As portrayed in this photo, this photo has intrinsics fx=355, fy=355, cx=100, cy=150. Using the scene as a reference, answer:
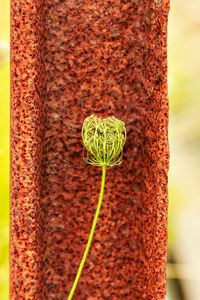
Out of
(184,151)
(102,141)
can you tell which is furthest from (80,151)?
(184,151)

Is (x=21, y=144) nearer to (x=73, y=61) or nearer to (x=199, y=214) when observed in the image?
(x=73, y=61)

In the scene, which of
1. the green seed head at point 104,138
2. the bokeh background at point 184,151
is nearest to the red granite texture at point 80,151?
the green seed head at point 104,138

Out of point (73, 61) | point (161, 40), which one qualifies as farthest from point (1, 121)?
point (161, 40)

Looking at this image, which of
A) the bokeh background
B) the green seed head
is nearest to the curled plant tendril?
the green seed head

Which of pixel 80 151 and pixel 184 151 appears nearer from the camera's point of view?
pixel 80 151

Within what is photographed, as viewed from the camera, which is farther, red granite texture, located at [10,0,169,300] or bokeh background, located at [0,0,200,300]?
bokeh background, located at [0,0,200,300]

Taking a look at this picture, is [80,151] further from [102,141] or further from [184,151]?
[184,151]

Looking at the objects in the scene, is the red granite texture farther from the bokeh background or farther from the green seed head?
the bokeh background
